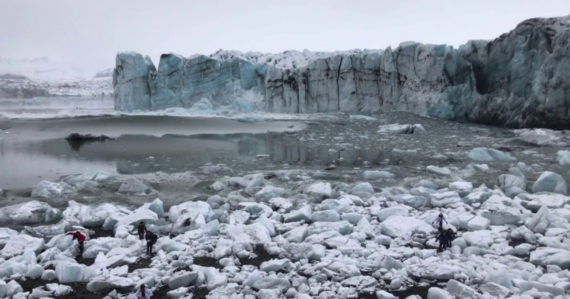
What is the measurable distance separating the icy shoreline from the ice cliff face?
42.8 ft

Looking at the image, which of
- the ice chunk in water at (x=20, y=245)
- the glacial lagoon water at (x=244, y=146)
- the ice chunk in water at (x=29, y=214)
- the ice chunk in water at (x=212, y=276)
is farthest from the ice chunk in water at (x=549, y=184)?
the ice chunk in water at (x=29, y=214)

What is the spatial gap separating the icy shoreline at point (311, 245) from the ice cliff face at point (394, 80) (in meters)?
13.0

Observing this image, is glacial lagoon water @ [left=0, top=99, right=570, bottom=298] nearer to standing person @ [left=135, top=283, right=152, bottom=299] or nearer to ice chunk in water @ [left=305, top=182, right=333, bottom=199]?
ice chunk in water @ [left=305, top=182, right=333, bottom=199]

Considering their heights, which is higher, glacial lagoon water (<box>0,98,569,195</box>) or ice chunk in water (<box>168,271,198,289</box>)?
glacial lagoon water (<box>0,98,569,195</box>)

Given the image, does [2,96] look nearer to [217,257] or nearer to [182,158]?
[182,158]

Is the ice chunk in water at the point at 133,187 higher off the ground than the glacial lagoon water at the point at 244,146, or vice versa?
the glacial lagoon water at the point at 244,146

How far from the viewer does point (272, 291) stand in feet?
18.0

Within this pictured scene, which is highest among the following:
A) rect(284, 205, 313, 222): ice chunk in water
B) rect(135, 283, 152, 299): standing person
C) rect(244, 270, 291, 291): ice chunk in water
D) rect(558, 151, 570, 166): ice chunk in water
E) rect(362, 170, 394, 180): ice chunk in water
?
rect(558, 151, 570, 166): ice chunk in water

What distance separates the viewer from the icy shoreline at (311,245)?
18.5ft

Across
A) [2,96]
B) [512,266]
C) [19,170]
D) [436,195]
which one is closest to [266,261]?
[512,266]

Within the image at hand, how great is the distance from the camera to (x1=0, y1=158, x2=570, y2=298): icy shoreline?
18.5 ft

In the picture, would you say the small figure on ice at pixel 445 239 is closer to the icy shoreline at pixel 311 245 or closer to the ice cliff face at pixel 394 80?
the icy shoreline at pixel 311 245

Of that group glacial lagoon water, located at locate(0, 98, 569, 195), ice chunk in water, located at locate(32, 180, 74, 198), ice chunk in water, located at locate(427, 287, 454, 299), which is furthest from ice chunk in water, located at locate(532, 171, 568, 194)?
ice chunk in water, located at locate(32, 180, 74, 198)

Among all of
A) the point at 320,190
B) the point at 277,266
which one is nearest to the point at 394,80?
the point at 320,190
